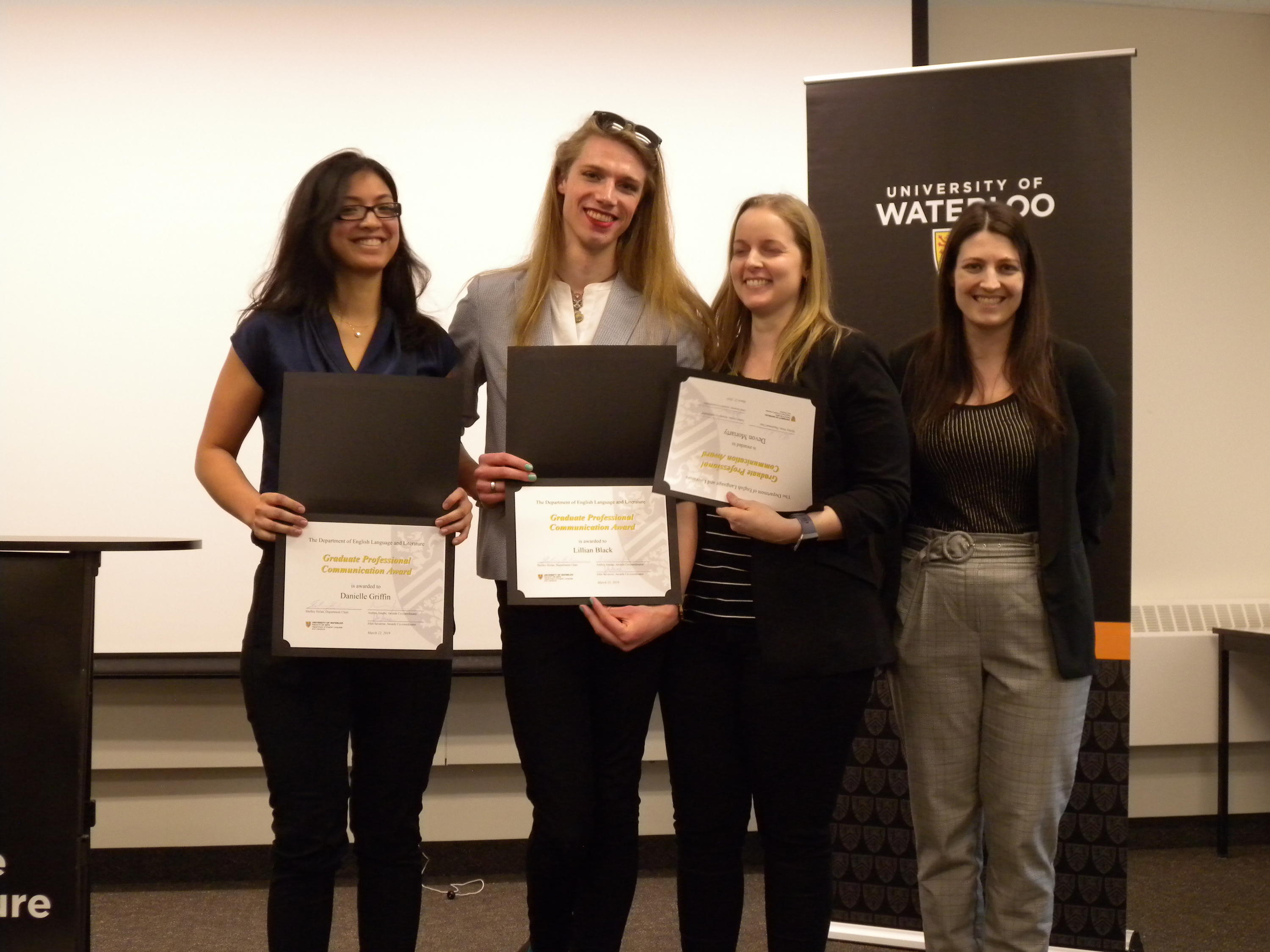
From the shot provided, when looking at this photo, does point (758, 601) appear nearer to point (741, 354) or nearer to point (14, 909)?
point (741, 354)

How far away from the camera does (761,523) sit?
1.75 meters

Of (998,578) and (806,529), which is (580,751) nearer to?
(806,529)

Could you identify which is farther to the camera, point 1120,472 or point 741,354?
point 1120,472

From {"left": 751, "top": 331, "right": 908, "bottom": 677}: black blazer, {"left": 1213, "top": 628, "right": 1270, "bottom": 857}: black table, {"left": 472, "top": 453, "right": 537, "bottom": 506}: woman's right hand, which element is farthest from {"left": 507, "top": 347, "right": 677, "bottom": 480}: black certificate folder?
{"left": 1213, "top": 628, "right": 1270, "bottom": 857}: black table

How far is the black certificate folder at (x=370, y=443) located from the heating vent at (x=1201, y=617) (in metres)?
2.91

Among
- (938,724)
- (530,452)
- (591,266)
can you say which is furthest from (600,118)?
(938,724)

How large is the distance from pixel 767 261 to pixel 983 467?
583mm

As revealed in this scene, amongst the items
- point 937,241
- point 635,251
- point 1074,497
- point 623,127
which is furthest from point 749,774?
point 937,241

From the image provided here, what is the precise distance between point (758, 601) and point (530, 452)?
446 millimetres

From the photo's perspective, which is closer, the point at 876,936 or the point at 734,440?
the point at 734,440

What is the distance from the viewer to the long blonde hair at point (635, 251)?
1.92 meters

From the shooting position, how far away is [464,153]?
3.35m

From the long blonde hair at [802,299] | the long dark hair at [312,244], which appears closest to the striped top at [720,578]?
the long blonde hair at [802,299]

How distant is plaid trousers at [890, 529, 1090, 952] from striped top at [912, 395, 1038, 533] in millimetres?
38
